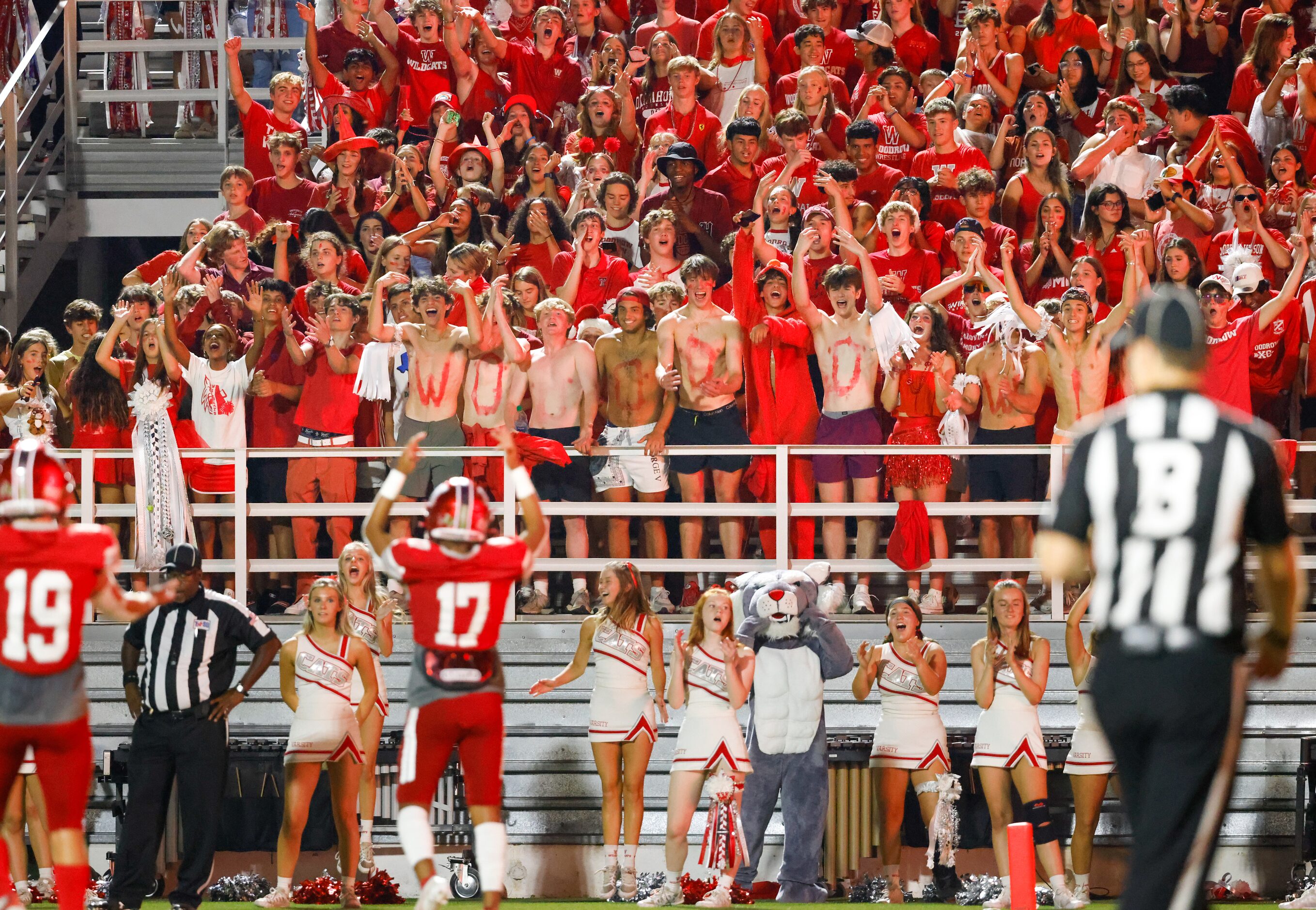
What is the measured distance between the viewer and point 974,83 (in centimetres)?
1346

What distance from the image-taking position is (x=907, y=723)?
10055 millimetres

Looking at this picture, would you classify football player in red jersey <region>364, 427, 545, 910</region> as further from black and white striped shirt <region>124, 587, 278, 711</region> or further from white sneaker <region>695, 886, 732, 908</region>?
white sneaker <region>695, 886, 732, 908</region>

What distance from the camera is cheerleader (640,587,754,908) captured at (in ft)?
32.4

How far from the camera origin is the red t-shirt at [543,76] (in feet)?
45.9

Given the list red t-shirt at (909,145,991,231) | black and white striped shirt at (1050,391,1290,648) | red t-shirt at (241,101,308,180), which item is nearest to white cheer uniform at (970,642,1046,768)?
red t-shirt at (909,145,991,231)

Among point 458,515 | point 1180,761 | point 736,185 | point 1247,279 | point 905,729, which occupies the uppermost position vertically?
point 736,185

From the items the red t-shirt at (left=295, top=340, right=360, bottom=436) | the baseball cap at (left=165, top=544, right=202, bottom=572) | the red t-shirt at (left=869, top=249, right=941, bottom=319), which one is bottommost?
the baseball cap at (left=165, top=544, right=202, bottom=572)

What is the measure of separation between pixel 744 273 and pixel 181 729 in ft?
13.8

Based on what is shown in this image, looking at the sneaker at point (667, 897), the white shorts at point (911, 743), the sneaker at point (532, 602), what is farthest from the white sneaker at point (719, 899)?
the sneaker at point (532, 602)

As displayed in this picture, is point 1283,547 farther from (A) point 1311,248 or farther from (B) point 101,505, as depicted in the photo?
(B) point 101,505

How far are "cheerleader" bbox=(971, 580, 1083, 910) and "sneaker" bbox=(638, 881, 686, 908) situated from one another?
5.13ft

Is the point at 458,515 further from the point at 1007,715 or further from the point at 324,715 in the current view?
the point at 1007,715

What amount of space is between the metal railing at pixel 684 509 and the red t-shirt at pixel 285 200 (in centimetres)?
275

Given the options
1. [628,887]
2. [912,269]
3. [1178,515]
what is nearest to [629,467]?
[912,269]
